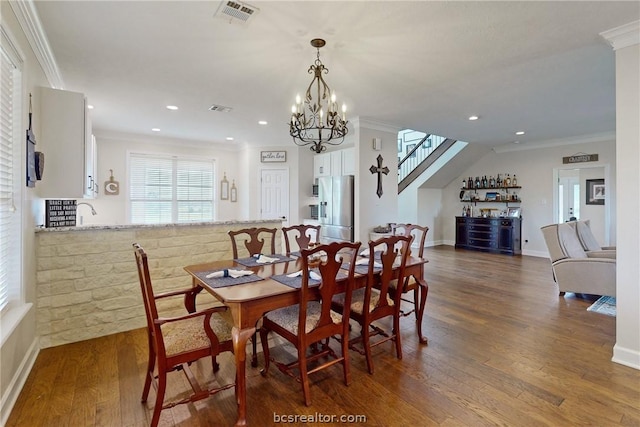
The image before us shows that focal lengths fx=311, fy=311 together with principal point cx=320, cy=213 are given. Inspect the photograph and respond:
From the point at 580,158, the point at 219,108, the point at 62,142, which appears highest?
the point at 219,108

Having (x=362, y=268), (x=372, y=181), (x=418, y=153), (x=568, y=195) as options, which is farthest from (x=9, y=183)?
(x=568, y=195)

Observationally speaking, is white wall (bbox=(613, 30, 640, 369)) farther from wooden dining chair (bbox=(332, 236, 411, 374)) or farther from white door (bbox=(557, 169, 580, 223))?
white door (bbox=(557, 169, 580, 223))

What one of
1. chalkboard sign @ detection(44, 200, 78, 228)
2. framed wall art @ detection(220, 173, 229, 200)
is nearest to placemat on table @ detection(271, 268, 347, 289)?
chalkboard sign @ detection(44, 200, 78, 228)

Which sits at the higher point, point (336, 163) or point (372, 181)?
point (336, 163)

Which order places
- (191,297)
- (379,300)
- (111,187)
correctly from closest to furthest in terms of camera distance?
1. (191,297)
2. (379,300)
3. (111,187)

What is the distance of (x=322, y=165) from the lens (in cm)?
705

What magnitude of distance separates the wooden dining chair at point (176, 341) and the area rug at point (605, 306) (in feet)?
13.4

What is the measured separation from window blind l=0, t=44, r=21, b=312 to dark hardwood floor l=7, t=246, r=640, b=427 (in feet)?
2.42

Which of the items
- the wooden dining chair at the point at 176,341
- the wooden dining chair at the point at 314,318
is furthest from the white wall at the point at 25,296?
the wooden dining chair at the point at 314,318

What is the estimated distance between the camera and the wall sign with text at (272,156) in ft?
23.1

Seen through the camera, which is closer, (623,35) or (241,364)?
(241,364)

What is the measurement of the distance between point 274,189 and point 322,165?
4.03 ft

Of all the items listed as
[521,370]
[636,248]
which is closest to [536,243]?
[636,248]

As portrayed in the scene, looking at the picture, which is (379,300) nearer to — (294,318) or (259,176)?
(294,318)
